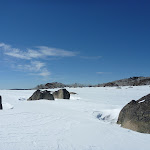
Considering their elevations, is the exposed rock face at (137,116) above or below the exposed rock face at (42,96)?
below

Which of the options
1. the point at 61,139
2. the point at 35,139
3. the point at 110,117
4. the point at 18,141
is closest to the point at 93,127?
the point at 61,139

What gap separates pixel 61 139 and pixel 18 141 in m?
0.72

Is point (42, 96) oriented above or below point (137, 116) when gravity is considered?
above

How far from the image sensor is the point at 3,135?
10.6ft

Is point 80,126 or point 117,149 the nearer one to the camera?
point 117,149

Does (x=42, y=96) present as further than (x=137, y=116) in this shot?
Yes

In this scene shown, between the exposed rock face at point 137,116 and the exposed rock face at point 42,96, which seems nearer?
the exposed rock face at point 137,116

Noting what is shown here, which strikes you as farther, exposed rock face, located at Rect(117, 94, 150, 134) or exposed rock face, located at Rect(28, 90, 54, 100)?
exposed rock face, located at Rect(28, 90, 54, 100)

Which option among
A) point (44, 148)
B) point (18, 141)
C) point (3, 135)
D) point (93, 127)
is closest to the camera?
point (44, 148)

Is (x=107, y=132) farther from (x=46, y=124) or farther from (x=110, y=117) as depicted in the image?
(x=110, y=117)

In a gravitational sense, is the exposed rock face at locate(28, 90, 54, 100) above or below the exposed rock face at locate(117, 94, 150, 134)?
above

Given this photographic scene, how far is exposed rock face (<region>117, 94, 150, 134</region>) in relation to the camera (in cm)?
421

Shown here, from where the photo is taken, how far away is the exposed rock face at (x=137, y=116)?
13.8 ft

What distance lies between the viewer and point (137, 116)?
4535mm
